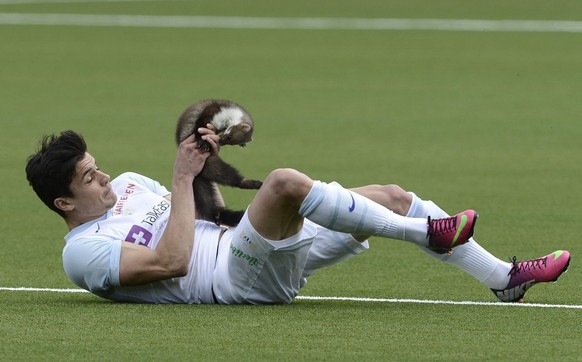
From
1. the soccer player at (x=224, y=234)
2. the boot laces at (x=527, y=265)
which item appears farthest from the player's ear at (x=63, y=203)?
the boot laces at (x=527, y=265)

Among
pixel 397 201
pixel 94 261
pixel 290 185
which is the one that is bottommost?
pixel 94 261

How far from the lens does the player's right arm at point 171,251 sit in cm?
794

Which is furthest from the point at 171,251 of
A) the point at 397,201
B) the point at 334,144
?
the point at 334,144

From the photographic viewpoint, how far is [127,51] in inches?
1129

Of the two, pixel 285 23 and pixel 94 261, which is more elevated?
pixel 285 23

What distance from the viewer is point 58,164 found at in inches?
322

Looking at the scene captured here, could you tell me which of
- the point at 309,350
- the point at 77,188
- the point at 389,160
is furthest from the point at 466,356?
the point at 389,160

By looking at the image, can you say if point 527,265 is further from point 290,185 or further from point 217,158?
point 217,158

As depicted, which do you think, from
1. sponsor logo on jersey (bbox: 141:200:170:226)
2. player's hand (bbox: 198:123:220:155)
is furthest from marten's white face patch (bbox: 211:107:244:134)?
sponsor logo on jersey (bbox: 141:200:170:226)

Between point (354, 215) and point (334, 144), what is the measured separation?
10208 millimetres

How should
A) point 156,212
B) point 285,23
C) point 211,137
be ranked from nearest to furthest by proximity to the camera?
point 211,137, point 156,212, point 285,23

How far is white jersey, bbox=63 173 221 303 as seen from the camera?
8008 millimetres

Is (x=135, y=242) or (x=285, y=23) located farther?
(x=285, y=23)

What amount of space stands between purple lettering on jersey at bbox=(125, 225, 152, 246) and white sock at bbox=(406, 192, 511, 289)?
57.4 inches
